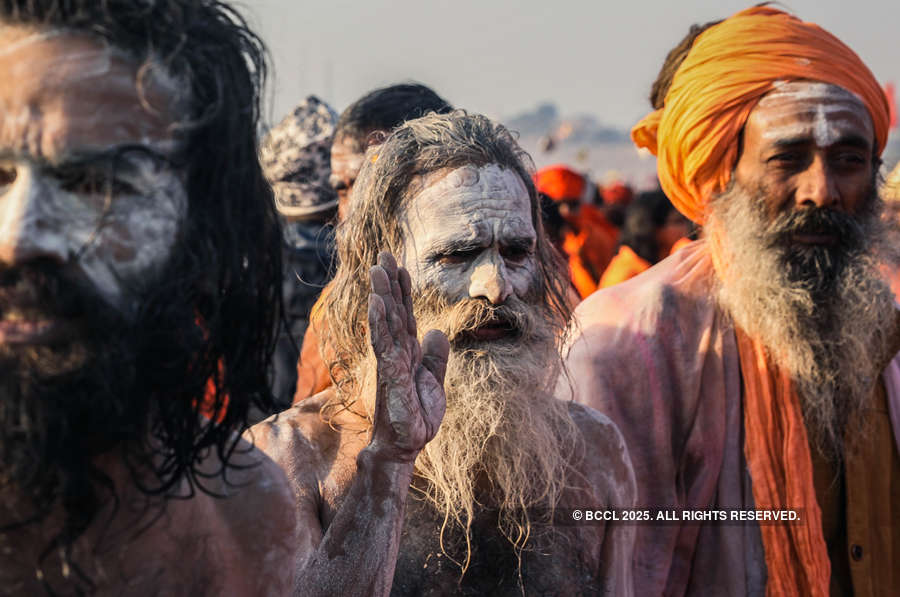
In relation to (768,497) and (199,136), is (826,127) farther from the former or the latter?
(199,136)

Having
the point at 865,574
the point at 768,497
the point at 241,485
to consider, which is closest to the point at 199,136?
the point at 241,485

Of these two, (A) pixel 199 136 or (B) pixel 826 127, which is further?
(B) pixel 826 127

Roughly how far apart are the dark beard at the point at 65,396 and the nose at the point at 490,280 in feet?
4.18

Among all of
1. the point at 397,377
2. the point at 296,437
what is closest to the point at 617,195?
the point at 296,437

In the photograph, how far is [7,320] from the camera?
4.95ft

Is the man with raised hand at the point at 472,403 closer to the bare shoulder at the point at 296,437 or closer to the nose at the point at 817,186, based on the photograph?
the bare shoulder at the point at 296,437

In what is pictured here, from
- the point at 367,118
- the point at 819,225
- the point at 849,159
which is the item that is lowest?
the point at 819,225

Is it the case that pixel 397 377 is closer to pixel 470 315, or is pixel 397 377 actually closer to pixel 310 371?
pixel 470 315

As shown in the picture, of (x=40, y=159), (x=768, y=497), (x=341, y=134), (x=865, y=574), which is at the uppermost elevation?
(x=341, y=134)

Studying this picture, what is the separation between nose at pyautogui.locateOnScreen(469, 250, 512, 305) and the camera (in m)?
2.76

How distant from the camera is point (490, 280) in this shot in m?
2.77

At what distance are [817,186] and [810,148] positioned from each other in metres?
0.14

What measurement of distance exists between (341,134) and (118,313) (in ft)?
9.22

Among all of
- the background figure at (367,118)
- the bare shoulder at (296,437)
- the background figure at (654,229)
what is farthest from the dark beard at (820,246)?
the background figure at (654,229)
